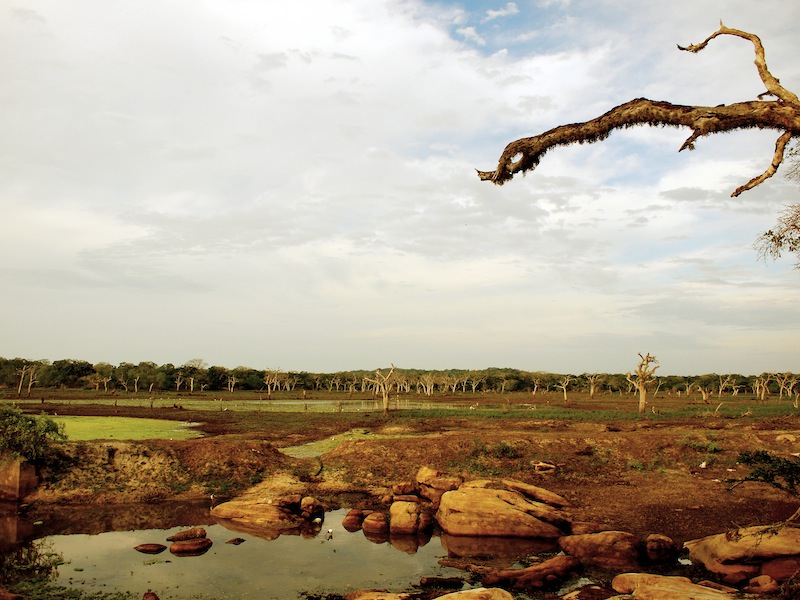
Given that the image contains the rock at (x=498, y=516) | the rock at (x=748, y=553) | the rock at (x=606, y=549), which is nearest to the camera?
the rock at (x=748, y=553)

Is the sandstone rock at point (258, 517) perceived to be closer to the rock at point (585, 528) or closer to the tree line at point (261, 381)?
the rock at point (585, 528)

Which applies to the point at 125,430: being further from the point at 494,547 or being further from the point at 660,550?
the point at 660,550

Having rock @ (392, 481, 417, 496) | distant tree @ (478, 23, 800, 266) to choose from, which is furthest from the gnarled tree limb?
rock @ (392, 481, 417, 496)

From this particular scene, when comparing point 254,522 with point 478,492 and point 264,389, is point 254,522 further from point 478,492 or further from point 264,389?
point 264,389

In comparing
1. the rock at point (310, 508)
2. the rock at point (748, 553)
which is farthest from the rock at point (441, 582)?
the rock at point (310, 508)

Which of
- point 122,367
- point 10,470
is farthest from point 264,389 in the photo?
point 10,470

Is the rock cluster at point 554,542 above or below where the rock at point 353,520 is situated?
above

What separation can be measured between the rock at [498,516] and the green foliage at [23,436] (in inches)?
643

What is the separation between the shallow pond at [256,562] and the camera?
12531mm

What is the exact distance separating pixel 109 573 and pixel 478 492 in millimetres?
11471

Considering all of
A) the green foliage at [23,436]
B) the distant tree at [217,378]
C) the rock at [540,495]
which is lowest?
the distant tree at [217,378]

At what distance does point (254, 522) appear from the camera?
1788 centimetres

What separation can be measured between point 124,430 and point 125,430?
8cm

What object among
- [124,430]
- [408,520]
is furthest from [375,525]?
[124,430]
